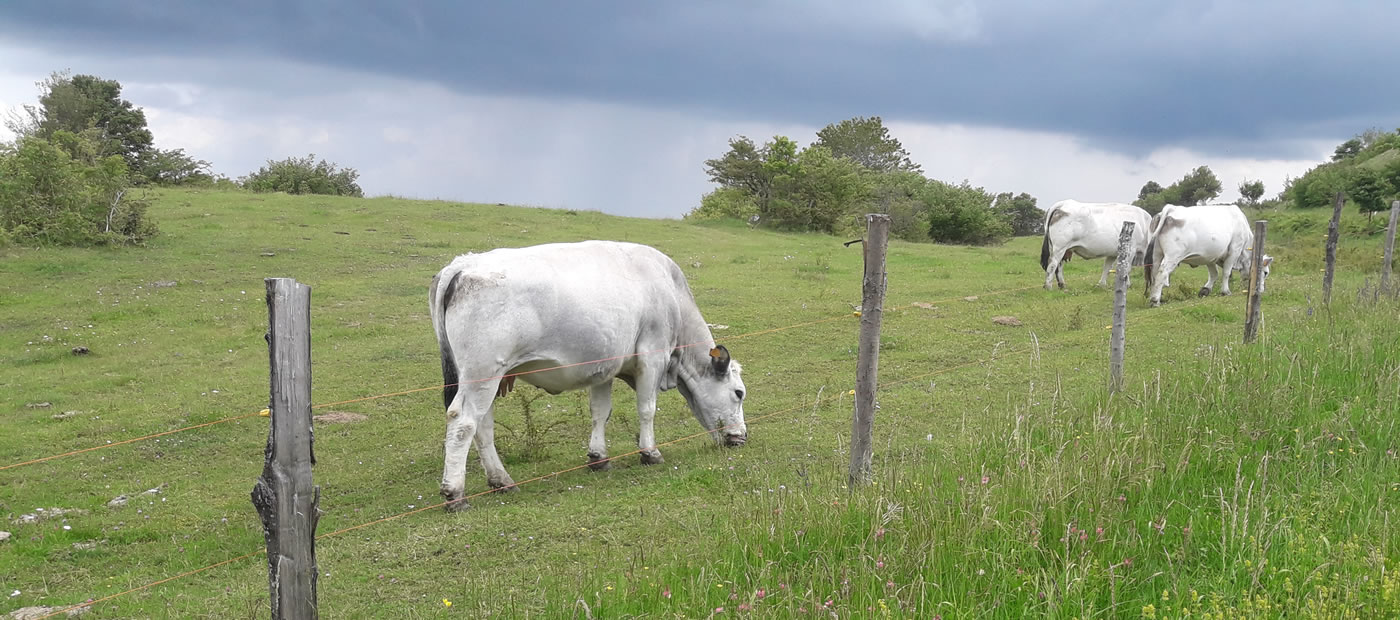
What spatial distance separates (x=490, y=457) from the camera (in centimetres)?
792

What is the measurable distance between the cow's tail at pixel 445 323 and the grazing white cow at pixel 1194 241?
45.2 feet

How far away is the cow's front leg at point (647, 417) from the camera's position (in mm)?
8695

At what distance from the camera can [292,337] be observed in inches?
160

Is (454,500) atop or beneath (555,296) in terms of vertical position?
beneath

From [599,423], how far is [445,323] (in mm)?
1798

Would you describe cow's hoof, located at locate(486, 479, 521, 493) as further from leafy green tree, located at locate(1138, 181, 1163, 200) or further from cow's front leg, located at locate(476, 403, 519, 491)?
leafy green tree, located at locate(1138, 181, 1163, 200)

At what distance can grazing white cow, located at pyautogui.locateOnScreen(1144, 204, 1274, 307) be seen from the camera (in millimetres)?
17672

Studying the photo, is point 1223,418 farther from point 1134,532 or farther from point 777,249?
point 777,249

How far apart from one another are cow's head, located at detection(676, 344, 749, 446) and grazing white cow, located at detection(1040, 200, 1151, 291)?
1209 cm

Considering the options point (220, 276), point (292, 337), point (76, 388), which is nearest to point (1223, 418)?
point (292, 337)

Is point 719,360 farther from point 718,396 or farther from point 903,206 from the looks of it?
point 903,206

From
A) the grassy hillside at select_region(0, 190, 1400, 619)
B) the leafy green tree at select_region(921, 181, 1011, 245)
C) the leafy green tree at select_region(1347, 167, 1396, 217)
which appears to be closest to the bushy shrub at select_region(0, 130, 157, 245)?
the grassy hillside at select_region(0, 190, 1400, 619)

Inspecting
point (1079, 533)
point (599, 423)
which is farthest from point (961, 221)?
point (1079, 533)

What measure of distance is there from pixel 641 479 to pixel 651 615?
3.97 m
